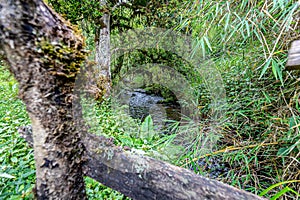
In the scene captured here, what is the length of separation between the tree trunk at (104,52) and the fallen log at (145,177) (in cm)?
192

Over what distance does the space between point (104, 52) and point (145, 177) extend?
2.30m

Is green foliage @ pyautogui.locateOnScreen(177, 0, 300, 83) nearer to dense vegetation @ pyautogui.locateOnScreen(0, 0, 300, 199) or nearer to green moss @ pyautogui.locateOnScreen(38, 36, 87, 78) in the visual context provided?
dense vegetation @ pyautogui.locateOnScreen(0, 0, 300, 199)

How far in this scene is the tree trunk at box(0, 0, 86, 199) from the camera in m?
0.42

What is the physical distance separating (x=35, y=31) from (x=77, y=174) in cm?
45

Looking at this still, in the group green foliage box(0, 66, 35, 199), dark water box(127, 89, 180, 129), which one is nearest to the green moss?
green foliage box(0, 66, 35, 199)

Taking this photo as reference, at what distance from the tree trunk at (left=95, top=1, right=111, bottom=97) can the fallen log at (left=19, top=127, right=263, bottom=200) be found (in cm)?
192

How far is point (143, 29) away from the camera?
302 cm

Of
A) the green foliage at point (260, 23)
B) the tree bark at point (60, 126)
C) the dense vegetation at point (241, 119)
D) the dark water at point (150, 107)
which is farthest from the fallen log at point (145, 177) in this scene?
the dark water at point (150, 107)

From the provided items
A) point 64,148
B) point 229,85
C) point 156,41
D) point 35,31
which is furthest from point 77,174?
point 156,41

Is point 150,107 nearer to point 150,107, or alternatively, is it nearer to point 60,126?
point 150,107

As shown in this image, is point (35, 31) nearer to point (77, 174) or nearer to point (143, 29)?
point (77, 174)

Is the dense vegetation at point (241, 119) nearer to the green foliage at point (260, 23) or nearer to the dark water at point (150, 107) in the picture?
the green foliage at point (260, 23)

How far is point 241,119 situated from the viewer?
1253 millimetres

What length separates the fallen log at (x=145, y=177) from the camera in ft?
1.61
